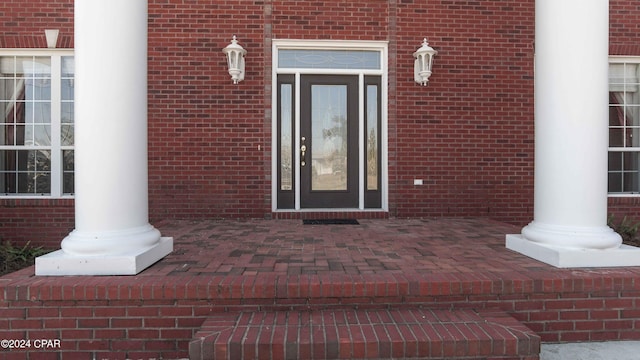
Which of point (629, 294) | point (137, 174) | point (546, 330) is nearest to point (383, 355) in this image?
point (546, 330)

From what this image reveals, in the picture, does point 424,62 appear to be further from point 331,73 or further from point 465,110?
point 331,73

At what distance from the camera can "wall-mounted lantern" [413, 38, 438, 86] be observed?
18.6 ft

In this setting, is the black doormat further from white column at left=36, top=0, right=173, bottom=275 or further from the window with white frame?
the window with white frame

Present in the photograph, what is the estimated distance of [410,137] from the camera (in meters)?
5.93

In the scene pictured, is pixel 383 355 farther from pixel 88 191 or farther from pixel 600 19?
pixel 600 19

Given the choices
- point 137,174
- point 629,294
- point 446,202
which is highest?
point 137,174

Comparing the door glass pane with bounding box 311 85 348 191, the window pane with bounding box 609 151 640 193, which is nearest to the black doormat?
the door glass pane with bounding box 311 85 348 191

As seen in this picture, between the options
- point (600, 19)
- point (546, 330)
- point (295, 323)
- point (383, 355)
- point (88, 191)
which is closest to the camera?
point (383, 355)

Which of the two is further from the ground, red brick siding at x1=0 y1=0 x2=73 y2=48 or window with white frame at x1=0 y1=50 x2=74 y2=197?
red brick siding at x1=0 y1=0 x2=73 y2=48

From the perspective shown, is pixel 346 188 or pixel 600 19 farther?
pixel 346 188

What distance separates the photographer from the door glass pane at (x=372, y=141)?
6086mm

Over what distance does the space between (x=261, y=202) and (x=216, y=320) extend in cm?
344

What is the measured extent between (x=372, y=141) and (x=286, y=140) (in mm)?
1366

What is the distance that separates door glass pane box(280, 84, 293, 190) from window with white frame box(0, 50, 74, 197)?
322 centimetres
